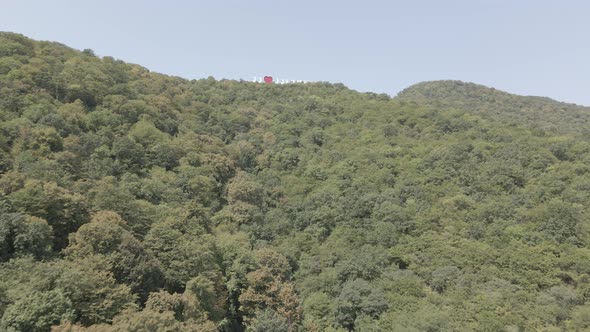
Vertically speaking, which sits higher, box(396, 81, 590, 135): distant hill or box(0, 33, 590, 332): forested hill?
box(396, 81, 590, 135): distant hill

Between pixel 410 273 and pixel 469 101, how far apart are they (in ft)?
266

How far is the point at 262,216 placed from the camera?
44.8 meters

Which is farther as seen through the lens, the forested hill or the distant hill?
the distant hill

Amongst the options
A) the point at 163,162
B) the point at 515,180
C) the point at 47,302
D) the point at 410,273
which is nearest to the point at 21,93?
the point at 163,162

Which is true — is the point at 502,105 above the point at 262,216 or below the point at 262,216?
above

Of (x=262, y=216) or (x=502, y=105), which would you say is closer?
(x=262, y=216)

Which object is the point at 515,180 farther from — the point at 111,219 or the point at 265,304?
the point at 111,219

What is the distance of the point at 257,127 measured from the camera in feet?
215

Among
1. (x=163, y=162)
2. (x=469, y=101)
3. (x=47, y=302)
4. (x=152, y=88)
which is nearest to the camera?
(x=47, y=302)

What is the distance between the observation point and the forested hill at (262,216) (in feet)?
79.4

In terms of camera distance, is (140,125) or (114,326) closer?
(114,326)

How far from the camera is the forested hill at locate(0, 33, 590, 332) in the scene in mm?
24203

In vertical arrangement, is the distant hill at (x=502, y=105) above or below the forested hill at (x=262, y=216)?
above

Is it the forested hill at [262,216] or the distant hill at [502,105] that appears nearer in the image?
the forested hill at [262,216]
